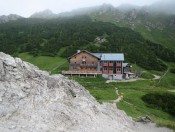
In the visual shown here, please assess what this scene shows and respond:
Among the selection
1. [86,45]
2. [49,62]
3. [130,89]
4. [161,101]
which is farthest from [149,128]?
[86,45]

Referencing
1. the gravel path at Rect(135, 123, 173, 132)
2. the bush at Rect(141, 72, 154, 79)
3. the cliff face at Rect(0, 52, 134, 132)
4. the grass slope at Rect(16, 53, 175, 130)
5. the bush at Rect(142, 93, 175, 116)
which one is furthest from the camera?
the bush at Rect(141, 72, 154, 79)

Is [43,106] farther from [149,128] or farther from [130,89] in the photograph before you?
[130,89]

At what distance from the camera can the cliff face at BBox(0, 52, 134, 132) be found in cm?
4188

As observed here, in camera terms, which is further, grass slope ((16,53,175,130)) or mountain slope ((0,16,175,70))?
mountain slope ((0,16,175,70))

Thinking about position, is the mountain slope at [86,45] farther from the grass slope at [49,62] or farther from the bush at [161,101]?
the bush at [161,101]

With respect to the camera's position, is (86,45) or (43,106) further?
(86,45)

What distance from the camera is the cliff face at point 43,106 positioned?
41875 mm

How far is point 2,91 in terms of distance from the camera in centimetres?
4450

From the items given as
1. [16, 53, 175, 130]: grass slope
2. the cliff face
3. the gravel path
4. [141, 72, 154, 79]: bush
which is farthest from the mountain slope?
the cliff face

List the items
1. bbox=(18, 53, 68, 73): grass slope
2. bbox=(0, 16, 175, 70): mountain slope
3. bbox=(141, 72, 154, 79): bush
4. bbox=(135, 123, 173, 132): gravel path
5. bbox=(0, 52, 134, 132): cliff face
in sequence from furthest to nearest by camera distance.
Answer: bbox=(0, 16, 175, 70): mountain slope → bbox=(18, 53, 68, 73): grass slope → bbox=(141, 72, 154, 79): bush → bbox=(135, 123, 173, 132): gravel path → bbox=(0, 52, 134, 132): cliff face

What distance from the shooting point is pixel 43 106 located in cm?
4559

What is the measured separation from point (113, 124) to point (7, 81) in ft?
58.1

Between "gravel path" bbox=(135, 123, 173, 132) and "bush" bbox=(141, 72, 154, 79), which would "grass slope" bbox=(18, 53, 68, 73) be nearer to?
"bush" bbox=(141, 72, 154, 79)

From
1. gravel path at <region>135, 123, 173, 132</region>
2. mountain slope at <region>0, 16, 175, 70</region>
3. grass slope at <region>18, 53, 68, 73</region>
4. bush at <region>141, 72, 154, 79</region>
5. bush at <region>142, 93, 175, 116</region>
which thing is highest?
mountain slope at <region>0, 16, 175, 70</region>
